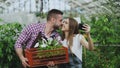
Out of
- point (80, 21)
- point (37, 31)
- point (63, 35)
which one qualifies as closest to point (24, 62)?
point (37, 31)

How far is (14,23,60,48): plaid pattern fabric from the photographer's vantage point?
6.43 metres

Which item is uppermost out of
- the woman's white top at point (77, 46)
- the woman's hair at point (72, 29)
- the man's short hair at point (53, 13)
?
the man's short hair at point (53, 13)

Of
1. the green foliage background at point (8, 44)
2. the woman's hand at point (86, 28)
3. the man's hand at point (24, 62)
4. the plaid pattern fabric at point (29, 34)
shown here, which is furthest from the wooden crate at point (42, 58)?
the green foliage background at point (8, 44)

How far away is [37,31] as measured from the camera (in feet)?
21.1

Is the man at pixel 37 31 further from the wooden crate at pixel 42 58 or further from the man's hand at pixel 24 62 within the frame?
the wooden crate at pixel 42 58

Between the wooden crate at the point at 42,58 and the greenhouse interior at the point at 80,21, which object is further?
the greenhouse interior at the point at 80,21

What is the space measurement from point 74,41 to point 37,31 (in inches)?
19.6

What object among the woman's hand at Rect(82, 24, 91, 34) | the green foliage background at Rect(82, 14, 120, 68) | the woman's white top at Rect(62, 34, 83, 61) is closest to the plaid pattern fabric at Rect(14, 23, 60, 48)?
the woman's white top at Rect(62, 34, 83, 61)

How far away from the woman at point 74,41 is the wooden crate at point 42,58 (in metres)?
0.13

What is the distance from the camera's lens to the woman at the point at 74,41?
20.8 feet

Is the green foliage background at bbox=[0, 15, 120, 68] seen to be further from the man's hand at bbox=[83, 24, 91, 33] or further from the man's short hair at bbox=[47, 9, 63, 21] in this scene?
the man's short hair at bbox=[47, 9, 63, 21]

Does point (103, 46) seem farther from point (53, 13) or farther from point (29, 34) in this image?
point (29, 34)

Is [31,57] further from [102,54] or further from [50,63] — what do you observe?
[102,54]

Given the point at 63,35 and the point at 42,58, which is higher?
the point at 63,35
